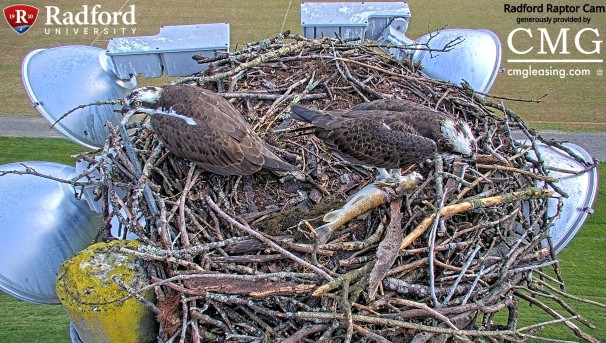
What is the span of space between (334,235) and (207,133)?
115 centimetres

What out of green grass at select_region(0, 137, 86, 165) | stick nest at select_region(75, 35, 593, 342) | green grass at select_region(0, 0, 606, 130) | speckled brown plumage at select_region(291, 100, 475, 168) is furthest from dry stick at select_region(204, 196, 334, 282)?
green grass at select_region(0, 0, 606, 130)

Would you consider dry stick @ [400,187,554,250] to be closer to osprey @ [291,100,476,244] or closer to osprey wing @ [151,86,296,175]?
osprey @ [291,100,476,244]

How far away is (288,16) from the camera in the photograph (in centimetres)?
1677

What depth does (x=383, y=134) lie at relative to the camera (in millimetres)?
3664

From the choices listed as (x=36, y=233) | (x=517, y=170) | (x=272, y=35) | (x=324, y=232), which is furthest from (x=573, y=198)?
(x=272, y=35)

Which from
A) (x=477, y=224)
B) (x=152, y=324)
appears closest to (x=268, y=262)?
(x=152, y=324)

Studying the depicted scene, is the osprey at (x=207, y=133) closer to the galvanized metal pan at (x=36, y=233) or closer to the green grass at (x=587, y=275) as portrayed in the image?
the galvanized metal pan at (x=36, y=233)

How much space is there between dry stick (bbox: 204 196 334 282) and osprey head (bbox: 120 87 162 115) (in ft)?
2.98

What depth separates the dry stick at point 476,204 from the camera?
342 centimetres

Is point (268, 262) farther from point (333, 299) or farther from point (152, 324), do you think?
point (152, 324)

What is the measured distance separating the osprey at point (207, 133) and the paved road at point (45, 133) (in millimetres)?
8680

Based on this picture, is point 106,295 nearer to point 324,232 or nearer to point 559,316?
point 324,232

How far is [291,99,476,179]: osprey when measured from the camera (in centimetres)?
366

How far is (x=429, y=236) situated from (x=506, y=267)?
0.53 metres
